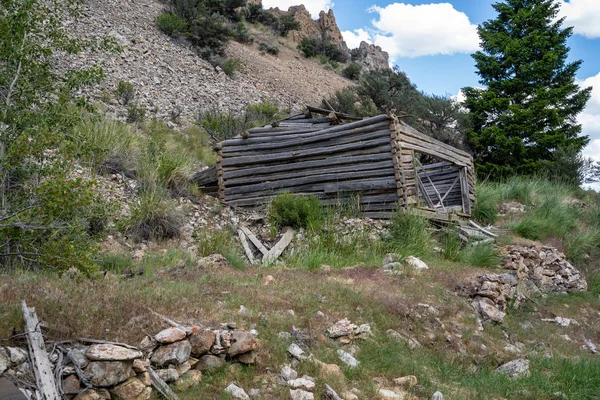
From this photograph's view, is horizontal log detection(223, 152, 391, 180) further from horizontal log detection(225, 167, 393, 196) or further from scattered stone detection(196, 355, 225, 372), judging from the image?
scattered stone detection(196, 355, 225, 372)

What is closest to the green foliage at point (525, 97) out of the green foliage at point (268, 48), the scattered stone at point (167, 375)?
the green foliage at point (268, 48)

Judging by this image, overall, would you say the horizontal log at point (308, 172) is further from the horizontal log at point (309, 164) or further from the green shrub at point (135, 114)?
the green shrub at point (135, 114)

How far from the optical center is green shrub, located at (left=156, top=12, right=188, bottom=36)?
81.0 ft

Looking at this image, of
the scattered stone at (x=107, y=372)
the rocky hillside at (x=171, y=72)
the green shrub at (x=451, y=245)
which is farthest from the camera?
the rocky hillside at (x=171, y=72)

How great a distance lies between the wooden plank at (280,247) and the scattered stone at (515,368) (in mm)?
4397

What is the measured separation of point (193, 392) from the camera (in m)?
3.64

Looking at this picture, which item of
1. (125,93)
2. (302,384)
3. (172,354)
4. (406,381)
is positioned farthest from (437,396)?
(125,93)

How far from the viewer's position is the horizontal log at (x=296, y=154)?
10759 millimetres

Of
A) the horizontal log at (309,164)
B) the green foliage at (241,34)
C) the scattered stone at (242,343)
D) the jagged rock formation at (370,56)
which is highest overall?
the jagged rock formation at (370,56)

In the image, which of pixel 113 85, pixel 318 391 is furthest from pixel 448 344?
pixel 113 85

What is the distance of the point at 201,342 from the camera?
3941mm

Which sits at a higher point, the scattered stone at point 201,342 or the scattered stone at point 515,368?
the scattered stone at point 201,342

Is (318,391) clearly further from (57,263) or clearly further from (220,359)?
(57,263)

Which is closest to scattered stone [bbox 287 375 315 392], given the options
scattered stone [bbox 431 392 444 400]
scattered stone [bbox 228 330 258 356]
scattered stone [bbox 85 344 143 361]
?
scattered stone [bbox 228 330 258 356]
